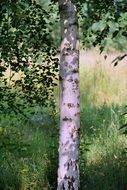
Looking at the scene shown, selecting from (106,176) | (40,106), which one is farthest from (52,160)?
(40,106)

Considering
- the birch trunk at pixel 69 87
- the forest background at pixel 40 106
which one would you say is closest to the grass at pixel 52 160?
the forest background at pixel 40 106

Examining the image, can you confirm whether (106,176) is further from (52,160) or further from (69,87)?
(69,87)

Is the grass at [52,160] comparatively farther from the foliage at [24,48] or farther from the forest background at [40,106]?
the foliage at [24,48]

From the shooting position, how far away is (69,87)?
178 inches

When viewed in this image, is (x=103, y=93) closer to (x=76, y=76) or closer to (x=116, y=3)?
(x=76, y=76)

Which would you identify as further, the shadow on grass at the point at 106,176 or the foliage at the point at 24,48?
the foliage at the point at 24,48

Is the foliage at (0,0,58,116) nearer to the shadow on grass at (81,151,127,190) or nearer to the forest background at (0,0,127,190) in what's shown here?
the forest background at (0,0,127,190)

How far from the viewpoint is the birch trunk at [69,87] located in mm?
4527

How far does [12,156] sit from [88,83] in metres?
7.87

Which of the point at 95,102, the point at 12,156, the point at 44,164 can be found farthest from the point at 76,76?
the point at 95,102

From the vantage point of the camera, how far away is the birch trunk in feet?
14.9

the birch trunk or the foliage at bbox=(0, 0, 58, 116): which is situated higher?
the foliage at bbox=(0, 0, 58, 116)

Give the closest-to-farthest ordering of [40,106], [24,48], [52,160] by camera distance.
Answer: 1. [52,160]
2. [24,48]
3. [40,106]

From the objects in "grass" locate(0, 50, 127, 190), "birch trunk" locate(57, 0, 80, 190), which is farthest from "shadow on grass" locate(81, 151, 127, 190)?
"birch trunk" locate(57, 0, 80, 190)
